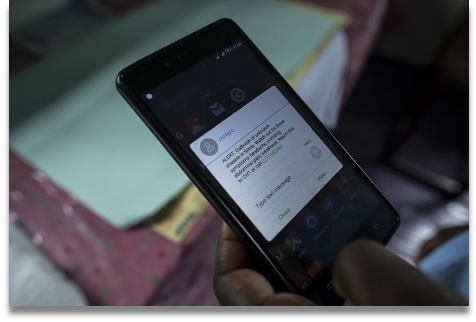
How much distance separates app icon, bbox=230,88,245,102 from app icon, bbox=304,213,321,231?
0.47ft

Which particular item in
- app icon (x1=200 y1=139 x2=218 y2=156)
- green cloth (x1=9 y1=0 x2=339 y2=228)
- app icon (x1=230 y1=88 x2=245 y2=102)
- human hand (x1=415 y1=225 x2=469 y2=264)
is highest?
green cloth (x1=9 y1=0 x2=339 y2=228)

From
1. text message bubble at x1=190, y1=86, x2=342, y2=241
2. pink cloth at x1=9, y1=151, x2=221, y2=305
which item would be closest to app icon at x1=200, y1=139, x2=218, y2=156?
text message bubble at x1=190, y1=86, x2=342, y2=241

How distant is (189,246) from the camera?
0.51 m

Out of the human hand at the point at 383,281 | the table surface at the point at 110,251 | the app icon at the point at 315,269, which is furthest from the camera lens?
the table surface at the point at 110,251

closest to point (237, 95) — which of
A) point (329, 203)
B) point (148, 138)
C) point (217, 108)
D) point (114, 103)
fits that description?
point (217, 108)

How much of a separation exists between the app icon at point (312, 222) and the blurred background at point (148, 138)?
0.09 m

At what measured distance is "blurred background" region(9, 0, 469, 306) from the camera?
48 cm

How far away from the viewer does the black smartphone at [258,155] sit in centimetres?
28

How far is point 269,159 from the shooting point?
30cm

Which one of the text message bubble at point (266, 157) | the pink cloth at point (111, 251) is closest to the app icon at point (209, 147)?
the text message bubble at point (266, 157)

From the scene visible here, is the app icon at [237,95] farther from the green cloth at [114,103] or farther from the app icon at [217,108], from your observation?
the green cloth at [114,103]

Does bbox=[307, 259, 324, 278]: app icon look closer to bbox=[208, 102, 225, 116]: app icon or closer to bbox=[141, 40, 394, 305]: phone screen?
bbox=[141, 40, 394, 305]: phone screen
